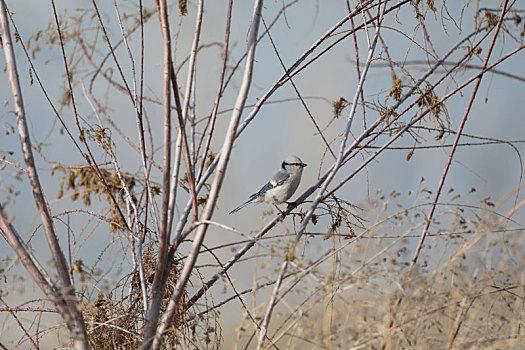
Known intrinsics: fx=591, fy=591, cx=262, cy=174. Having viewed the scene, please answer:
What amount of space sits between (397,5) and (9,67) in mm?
1336

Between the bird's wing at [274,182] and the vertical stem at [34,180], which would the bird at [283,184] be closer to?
the bird's wing at [274,182]

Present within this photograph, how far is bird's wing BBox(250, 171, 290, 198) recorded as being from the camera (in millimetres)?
2770

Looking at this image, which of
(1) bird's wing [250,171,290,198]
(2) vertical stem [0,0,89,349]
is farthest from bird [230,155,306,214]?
(2) vertical stem [0,0,89,349]

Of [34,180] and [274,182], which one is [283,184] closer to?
[274,182]

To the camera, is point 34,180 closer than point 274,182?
Yes

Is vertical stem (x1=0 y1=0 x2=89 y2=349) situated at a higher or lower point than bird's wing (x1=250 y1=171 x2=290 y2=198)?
lower

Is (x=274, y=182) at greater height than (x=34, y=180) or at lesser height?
greater

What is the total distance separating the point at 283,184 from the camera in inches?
108

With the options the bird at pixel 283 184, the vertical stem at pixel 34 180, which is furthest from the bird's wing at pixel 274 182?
the vertical stem at pixel 34 180

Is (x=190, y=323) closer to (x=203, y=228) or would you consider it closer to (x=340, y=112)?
(x=203, y=228)

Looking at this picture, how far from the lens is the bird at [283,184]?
8.93ft

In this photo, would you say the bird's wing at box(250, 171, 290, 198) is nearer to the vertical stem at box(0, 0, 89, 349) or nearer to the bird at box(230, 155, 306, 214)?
the bird at box(230, 155, 306, 214)

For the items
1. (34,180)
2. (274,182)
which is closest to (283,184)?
(274,182)

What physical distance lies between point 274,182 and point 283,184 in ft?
0.20
